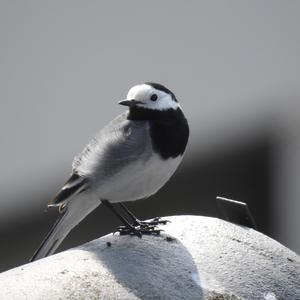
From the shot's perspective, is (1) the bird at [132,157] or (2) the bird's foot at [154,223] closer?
(2) the bird's foot at [154,223]

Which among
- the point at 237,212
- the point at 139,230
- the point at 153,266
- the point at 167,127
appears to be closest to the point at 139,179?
the point at 167,127

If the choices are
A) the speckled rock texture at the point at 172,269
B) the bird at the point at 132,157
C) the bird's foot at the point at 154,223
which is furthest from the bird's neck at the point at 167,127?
the speckled rock texture at the point at 172,269

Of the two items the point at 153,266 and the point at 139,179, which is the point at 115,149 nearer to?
the point at 139,179

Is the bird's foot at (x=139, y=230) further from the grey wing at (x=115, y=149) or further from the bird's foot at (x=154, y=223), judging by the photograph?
the grey wing at (x=115, y=149)

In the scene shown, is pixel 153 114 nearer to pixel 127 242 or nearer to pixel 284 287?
pixel 127 242

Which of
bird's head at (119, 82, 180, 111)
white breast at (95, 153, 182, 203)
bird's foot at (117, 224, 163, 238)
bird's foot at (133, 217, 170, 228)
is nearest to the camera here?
bird's foot at (117, 224, 163, 238)

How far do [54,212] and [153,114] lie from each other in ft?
15.4

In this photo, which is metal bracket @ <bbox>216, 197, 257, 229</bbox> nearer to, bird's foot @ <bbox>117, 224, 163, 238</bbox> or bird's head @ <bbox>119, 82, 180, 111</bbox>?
bird's foot @ <bbox>117, 224, 163, 238</bbox>

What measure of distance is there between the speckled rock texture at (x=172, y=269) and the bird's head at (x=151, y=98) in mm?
808

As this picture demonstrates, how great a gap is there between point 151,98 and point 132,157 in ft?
0.89

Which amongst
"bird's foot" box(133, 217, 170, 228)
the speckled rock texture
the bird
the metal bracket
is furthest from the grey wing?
the speckled rock texture

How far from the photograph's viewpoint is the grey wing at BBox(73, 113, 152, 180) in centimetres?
440

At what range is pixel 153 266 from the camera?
342 cm

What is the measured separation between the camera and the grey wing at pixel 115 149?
440 centimetres
